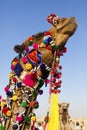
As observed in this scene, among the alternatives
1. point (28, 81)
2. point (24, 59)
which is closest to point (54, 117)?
point (28, 81)

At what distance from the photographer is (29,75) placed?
3178 mm

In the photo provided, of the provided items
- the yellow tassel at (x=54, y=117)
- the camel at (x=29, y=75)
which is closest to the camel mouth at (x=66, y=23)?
the camel at (x=29, y=75)

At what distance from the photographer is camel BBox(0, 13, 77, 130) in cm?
319

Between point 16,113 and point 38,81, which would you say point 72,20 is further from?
point 16,113

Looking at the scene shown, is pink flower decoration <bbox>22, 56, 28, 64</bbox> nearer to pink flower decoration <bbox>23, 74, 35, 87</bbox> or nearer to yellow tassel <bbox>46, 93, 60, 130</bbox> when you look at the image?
pink flower decoration <bbox>23, 74, 35, 87</bbox>

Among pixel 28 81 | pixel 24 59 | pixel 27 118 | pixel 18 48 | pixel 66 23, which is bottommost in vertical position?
pixel 27 118

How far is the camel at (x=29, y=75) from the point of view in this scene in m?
3.19

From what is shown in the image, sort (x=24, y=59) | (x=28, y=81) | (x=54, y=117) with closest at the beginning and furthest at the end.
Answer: (x=28, y=81) → (x=24, y=59) → (x=54, y=117)

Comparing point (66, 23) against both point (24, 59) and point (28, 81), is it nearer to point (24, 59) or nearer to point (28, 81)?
point (24, 59)

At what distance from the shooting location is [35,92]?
10.5ft

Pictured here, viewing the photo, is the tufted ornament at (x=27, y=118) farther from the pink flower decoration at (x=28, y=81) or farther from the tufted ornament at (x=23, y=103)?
the pink flower decoration at (x=28, y=81)

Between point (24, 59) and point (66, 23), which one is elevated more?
point (66, 23)

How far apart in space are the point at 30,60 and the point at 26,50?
20cm

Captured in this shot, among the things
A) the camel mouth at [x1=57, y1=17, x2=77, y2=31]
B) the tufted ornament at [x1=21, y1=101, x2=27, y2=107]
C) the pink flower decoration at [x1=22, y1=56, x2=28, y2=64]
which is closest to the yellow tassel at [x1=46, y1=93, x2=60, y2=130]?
the tufted ornament at [x1=21, y1=101, x2=27, y2=107]
